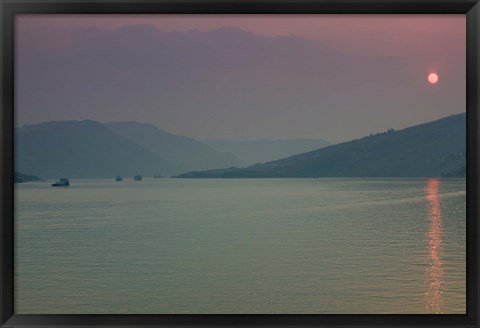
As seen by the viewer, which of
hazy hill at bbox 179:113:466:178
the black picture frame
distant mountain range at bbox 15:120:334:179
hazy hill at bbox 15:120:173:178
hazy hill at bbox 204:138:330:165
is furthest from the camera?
hazy hill at bbox 179:113:466:178

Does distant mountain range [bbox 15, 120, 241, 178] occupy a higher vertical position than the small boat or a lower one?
higher

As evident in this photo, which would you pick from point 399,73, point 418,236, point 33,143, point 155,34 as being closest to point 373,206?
point 399,73

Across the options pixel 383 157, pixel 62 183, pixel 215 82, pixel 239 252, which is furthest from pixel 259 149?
pixel 62 183

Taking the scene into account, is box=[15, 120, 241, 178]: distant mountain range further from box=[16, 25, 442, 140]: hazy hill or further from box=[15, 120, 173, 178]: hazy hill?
box=[16, 25, 442, 140]: hazy hill

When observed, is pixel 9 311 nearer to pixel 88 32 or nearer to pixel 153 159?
pixel 153 159

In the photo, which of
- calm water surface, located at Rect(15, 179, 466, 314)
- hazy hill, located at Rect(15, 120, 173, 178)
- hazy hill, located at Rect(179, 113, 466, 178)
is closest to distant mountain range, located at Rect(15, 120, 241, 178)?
hazy hill, located at Rect(15, 120, 173, 178)

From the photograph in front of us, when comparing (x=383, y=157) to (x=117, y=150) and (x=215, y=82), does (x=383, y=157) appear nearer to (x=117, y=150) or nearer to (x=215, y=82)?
(x=215, y=82)
